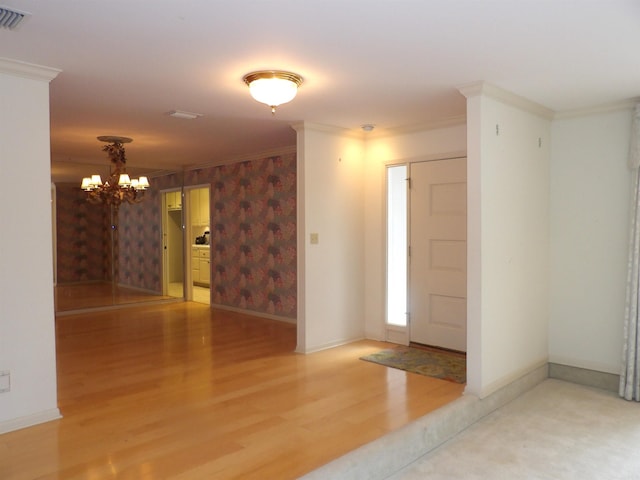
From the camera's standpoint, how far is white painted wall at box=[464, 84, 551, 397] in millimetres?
3736

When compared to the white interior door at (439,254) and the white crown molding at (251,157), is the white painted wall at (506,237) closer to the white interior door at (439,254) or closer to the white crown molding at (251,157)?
the white interior door at (439,254)

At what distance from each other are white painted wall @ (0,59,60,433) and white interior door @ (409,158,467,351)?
3430 millimetres

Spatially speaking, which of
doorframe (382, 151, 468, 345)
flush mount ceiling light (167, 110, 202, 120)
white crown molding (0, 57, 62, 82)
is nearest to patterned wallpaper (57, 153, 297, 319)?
doorframe (382, 151, 468, 345)

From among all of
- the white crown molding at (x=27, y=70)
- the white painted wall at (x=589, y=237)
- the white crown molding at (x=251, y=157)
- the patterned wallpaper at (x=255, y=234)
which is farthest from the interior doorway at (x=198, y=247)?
the white painted wall at (x=589, y=237)

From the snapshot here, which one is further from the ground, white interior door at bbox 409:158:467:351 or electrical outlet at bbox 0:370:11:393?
white interior door at bbox 409:158:467:351

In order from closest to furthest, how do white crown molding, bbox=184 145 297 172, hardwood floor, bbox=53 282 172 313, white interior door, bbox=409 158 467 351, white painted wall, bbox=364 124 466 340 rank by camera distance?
white interior door, bbox=409 158 467 351, white painted wall, bbox=364 124 466 340, white crown molding, bbox=184 145 297 172, hardwood floor, bbox=53 282 172 313

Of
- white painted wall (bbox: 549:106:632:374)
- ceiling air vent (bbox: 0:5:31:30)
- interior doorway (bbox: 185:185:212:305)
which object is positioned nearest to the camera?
ceiling air vent (bbox: 0:5:31:30)

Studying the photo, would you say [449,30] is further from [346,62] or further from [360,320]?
[360,320]

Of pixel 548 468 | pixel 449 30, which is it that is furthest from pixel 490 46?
pixel 548 468

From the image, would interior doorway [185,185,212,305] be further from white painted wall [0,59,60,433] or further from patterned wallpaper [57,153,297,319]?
white painted wall [0,59,60,433]

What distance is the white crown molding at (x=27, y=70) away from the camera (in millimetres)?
3080

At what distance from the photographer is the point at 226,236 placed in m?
7.87

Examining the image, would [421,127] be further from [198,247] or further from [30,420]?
[198,247]

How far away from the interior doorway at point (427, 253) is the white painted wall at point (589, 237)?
0.85 m
